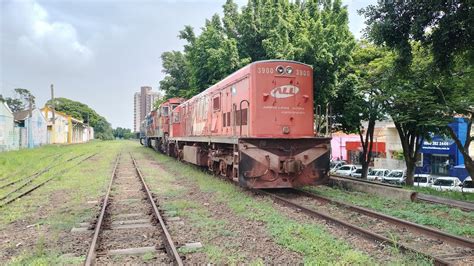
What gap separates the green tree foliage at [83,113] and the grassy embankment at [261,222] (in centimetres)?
9751

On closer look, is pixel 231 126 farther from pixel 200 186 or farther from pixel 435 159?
pixel 435 159

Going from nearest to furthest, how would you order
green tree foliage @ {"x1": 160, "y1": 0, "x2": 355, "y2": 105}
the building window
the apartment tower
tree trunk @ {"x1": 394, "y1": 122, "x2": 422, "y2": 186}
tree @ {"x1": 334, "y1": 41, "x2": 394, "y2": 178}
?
the building window → green tree foliage @ {"x1": 160, "y1": 0, "x2": 355, "y2": 105} → tree @ {"x1": 334, "y1": 41, "x2": 394, "y2": 178} → tree trunk @ {"x1": 394, "y1": 122, "x2": 422, "y2": 186} → the apartment tower

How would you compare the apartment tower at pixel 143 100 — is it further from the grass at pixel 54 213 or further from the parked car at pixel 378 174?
the grass at pixel 54 213

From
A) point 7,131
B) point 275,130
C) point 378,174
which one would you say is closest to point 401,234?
point 275,130

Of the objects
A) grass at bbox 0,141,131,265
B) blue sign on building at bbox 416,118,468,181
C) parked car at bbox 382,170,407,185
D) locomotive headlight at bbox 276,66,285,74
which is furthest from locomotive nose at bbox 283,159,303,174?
blue sign on building at bbox 416,118,468,181

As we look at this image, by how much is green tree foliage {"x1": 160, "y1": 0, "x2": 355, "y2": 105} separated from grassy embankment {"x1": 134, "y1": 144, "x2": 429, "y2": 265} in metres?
6.25

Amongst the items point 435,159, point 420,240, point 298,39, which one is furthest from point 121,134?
point 420,240

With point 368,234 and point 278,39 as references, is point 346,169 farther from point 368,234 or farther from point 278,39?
point 368,234

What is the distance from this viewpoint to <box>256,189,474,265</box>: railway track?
5.32m

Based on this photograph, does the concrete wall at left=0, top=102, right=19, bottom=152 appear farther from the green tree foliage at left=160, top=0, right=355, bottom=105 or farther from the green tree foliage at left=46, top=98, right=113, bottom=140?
the green tree foliage at left=46, top=98, right=113, bottom=140

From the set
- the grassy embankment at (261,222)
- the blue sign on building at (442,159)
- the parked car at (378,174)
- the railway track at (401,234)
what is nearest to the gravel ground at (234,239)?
the grassy embankment at (261,222)

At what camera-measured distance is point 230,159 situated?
11.5m

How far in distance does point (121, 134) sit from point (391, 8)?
157716 mm

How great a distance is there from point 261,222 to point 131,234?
7.69 feet
